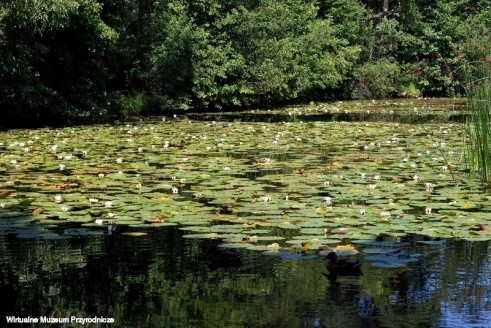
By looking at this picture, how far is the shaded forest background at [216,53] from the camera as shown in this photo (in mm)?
16500

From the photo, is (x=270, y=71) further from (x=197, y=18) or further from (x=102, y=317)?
(x=102, y=317)

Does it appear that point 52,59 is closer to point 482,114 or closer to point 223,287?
point 482,114

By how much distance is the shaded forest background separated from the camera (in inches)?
650

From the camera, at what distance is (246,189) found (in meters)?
8.08

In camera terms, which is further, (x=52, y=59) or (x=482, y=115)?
(x=52, y=59)

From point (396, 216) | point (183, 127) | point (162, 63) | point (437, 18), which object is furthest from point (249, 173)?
point (437, 18)

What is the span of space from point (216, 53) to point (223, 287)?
63.2ft

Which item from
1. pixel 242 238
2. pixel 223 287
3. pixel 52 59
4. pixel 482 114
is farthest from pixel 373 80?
pixel 223 287

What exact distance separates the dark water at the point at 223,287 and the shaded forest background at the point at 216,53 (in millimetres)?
3120

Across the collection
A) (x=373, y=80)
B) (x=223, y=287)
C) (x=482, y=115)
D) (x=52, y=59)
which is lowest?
(x=223, y=287)

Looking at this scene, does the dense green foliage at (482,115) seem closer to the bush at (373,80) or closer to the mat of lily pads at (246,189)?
the mat of lily pads at (246,189)

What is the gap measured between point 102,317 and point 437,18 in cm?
3532

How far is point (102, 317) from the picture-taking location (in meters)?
4.32

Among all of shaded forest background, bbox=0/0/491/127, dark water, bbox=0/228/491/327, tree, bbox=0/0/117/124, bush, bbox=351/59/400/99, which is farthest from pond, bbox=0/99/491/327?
bush, bbox=351/59/400/99
